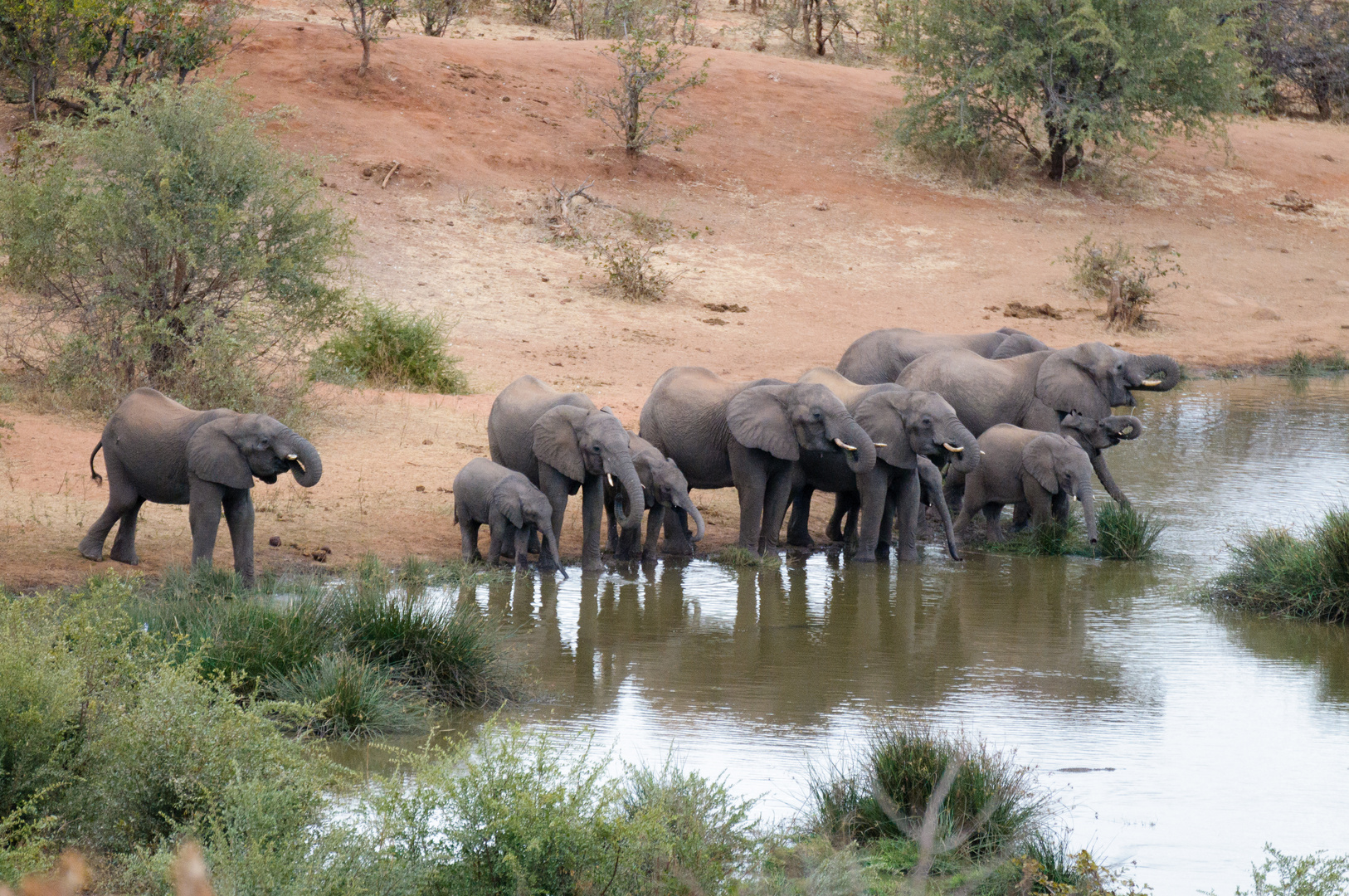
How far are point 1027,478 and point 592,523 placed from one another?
335cm

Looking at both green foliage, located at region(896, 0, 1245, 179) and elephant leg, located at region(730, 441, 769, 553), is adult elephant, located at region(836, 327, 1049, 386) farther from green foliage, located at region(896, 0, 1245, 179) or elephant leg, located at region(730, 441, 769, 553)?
green foliage, located at region(896, 0, 1245, 179)

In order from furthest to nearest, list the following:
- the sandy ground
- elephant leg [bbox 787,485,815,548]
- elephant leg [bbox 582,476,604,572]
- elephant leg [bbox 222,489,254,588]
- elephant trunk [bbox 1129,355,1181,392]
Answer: the sandy ground → elephant trunk [bbox 1129,355,1181,392] → elephant leg [bbox 787,485,815,548] → elephant leg [bbox 582,476,604,572] → elephant leg [bbox 222,489,254,588]

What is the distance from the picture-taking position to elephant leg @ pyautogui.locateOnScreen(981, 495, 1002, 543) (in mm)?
10961

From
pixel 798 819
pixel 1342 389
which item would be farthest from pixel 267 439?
pixel 1342 389

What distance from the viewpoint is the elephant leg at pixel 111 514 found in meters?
8.51

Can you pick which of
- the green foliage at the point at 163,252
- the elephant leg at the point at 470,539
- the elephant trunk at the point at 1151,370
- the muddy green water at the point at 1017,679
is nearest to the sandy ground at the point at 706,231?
the green foliage at the point at 163,252

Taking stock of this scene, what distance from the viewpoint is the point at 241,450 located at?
8.08 metres

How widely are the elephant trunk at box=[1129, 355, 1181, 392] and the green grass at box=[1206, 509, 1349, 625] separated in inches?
114

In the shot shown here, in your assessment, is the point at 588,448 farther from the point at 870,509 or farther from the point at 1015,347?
the point at 1015,347

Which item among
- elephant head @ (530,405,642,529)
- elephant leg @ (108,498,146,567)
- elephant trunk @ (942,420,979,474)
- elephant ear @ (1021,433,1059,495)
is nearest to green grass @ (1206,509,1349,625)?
elephant ear @ (1021,433,1059,495)

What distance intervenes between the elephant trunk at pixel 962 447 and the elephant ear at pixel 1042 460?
68 centimetres

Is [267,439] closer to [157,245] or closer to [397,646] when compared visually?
[397,646]

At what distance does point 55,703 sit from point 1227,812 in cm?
439

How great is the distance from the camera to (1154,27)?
27.2 meters
